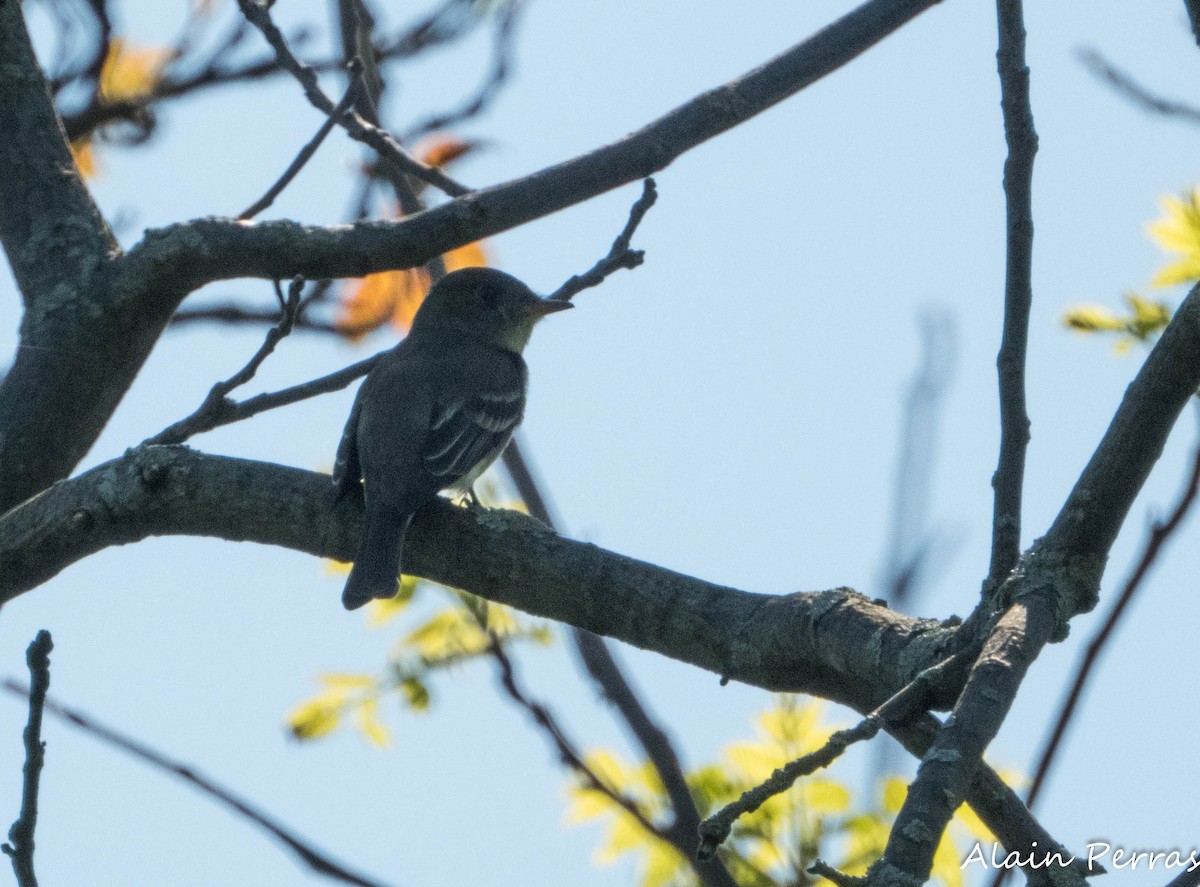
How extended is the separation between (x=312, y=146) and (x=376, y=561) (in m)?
1.28

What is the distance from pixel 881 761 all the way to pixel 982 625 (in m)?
0.56

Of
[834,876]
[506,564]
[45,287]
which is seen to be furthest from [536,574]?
[45,287]

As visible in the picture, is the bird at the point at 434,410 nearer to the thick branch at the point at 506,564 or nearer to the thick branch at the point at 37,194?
the thick branch at the point at 506,564

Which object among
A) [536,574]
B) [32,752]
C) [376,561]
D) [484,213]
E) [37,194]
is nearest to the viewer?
[32,752]

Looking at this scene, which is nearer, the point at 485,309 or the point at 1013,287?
the point at 1013,287

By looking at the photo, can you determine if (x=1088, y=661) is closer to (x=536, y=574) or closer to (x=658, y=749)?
(x=658, y=749)

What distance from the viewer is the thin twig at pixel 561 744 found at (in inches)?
105

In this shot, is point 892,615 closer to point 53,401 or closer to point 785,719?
point 785,719

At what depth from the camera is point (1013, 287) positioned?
2744 millimetres

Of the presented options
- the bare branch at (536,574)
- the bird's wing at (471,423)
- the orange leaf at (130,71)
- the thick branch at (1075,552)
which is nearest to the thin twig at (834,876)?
the thick branch at (1075,552)

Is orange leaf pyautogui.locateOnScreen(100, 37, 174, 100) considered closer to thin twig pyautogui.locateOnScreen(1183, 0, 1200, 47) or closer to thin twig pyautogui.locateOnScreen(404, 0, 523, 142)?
thin twig pyautogui.locateOnScreen(404, 0, 523, 142)

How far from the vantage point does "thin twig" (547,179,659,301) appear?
13.9 feet

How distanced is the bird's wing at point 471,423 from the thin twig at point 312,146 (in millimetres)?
1119

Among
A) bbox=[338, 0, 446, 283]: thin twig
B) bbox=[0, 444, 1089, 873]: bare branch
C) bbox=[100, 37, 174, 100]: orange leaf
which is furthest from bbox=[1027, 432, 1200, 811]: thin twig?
bbox=[100, 37, 174, 100]: orange leaf
